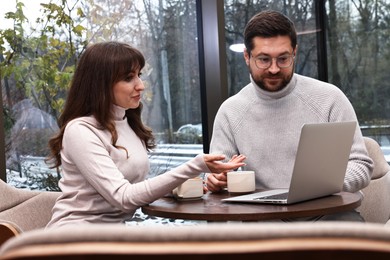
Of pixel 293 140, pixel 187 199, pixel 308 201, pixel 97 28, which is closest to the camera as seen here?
pixel 308 201

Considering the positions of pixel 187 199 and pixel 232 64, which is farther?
pixel 232 64

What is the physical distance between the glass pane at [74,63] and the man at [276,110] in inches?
52.7

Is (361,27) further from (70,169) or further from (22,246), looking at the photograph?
(22,246)

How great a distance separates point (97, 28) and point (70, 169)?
1.73 m

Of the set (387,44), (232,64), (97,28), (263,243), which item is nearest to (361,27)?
(387,44)

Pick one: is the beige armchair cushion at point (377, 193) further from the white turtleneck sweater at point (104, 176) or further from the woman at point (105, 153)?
the white turtleneck sweater at point (104, 176)

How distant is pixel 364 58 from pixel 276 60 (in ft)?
6.61

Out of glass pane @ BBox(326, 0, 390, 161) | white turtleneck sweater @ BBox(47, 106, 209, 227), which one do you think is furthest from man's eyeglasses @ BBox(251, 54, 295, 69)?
glass pane @ BBox(326, 0, 390, 161)

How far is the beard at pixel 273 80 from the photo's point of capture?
8.59ft

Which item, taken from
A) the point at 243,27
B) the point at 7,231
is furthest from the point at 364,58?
the point at 7,231

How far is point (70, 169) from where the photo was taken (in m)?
2.31

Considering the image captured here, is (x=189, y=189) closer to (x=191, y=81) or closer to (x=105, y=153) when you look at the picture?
(x=105, y=153)

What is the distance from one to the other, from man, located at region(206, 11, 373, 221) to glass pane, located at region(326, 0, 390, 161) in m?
1.81

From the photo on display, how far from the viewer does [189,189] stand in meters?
2.21
